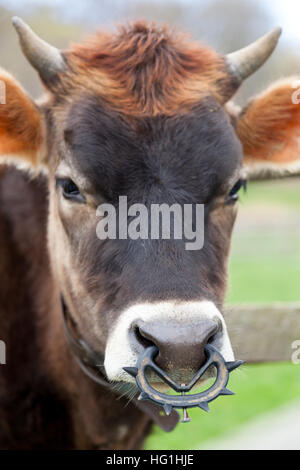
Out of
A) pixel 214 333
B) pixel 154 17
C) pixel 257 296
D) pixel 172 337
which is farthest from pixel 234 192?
pixel 154 17

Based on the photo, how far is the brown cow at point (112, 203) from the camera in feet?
8.08

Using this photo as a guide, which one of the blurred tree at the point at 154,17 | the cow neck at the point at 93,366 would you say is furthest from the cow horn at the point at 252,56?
the blurred tree at the point at 154,17

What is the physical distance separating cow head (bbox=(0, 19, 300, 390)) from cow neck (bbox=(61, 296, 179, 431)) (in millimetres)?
88

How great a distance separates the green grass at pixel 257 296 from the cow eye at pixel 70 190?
952 millimetres

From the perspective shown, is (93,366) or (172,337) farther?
(93,366)

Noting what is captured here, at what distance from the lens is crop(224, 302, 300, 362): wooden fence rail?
149 inches

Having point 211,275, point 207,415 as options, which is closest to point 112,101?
point 211,275

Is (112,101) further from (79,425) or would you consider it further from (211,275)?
(79,425)

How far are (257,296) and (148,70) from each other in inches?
434

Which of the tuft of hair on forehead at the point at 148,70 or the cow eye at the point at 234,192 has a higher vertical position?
the tuft of hair on forehead at the point at 148,70

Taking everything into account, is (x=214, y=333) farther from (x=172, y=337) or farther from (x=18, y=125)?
(x=18, y=125)

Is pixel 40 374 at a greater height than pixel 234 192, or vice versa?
pixel 234 192

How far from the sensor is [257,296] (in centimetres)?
1349

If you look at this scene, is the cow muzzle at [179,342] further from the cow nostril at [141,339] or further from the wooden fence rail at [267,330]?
the wooden fence rail at [267,330]
